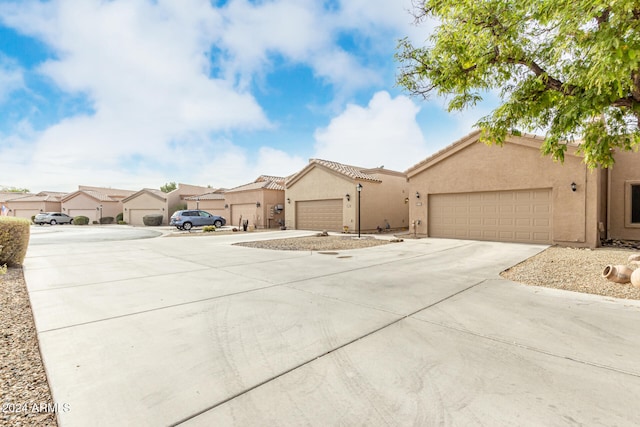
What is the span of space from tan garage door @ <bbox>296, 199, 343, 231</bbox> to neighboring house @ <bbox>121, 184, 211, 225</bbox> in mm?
19582

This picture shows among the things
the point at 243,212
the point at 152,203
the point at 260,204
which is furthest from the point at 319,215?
the point at 152,203

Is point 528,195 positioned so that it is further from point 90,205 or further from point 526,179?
point 90,205

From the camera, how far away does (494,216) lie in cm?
1309

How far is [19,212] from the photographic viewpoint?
42594mm

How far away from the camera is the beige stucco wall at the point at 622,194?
11.7m

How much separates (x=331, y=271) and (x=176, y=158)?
Result: 37.0 meters

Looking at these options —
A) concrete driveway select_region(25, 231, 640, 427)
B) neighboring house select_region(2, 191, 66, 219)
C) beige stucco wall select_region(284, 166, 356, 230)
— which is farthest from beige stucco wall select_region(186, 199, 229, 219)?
neighboring house select_region(2, 191, 66, 219)

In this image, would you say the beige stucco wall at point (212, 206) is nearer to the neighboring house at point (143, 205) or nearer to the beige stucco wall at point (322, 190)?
the neighboring house at point (143, 205)

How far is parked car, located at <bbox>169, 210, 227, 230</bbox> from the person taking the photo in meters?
23.0

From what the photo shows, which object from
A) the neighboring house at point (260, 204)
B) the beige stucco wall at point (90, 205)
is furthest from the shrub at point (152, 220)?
the neighboring house at point (260, 204)

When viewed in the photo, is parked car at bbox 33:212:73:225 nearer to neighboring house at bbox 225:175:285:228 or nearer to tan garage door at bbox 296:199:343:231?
neighboring house at bbox 225:175:285:228

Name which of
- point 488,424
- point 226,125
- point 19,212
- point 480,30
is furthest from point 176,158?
point 488,424

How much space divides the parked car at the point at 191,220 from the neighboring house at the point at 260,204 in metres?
2.22

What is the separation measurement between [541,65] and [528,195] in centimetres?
747
